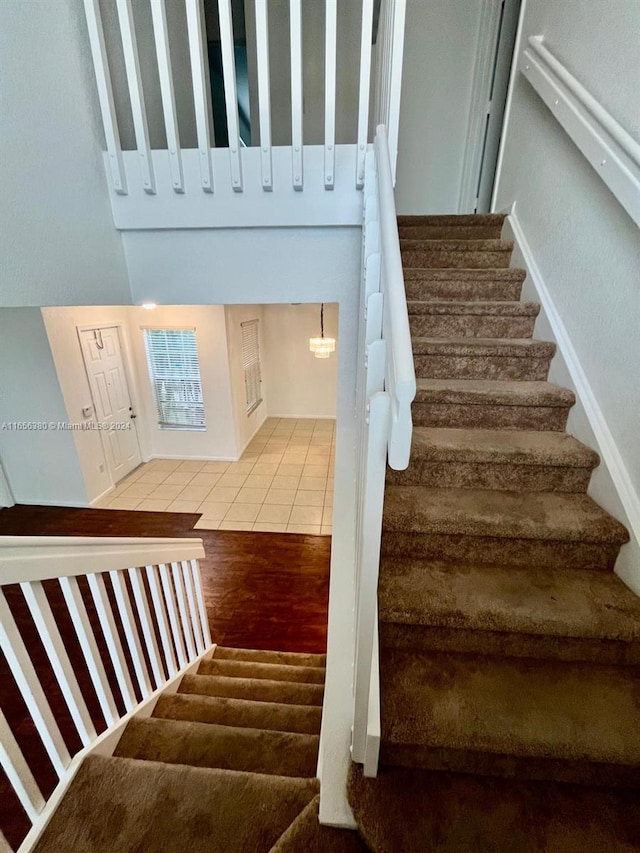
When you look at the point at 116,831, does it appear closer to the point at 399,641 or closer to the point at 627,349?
the point at 399,641

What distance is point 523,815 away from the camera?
0.89m

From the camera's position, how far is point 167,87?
4.80ft

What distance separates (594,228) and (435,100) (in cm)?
274

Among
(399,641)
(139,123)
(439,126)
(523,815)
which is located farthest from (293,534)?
(439,126)

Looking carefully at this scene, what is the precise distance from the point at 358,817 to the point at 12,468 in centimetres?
505

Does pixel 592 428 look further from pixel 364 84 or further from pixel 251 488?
pixel 251 488

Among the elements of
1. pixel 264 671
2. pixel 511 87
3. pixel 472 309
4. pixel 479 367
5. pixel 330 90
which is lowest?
pixel 264 671

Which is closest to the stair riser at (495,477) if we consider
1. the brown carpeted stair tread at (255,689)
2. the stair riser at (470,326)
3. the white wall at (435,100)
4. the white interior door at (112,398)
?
the stair riser at (470,326)

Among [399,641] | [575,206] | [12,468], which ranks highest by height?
[575,206]

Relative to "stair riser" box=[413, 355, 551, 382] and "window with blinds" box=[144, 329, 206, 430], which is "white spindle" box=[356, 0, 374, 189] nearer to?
"stair riser" box=[413, 355, 551, 382]


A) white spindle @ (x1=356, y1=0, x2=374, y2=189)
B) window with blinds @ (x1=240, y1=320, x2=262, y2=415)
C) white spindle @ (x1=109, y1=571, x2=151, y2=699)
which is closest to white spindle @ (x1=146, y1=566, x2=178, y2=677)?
white spindle @ (x1=109, y1=571, x2=151, y2=699)

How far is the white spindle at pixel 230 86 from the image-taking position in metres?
1.38

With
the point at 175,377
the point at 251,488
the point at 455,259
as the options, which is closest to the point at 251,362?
the point at 175,377

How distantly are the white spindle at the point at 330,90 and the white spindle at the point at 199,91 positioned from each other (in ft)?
1.57
